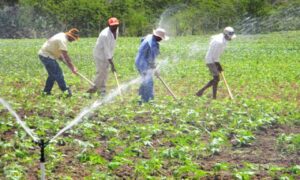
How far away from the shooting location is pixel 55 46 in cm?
1027

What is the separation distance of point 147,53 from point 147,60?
0.14 m

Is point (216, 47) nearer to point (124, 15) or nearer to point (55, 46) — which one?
point (55, 46)

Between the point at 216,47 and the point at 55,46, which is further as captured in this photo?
the point at 216,47

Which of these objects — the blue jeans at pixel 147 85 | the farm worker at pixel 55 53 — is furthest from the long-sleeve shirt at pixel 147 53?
the farm worker at pixel 55 53

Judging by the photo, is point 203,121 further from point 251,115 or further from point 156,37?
point 156,37

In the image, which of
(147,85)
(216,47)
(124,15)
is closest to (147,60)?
(147,85)

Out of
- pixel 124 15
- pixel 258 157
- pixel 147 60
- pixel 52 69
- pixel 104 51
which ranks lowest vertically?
pixel 124 15

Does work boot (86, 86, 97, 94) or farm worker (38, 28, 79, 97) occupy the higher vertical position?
farm worker (38, 28, 79, 97)

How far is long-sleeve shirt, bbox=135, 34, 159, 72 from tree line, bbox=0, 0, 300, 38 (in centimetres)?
3721

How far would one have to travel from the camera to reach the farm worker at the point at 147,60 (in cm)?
1005

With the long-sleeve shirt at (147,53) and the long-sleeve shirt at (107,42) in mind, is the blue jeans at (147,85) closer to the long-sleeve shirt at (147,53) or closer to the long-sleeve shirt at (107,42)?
the long-sleeve shirt at (147,53)

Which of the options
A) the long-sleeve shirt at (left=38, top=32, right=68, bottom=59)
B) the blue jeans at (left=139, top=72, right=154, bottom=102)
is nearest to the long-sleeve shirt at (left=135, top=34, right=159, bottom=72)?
the blue jeans at (left=139, top=72, right=154, bottom=102)

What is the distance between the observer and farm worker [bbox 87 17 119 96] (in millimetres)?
10594

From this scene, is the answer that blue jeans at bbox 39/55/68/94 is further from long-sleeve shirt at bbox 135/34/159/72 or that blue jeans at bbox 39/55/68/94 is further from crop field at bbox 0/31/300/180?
long-sleeve shirt at bbox 135/34/159/72
